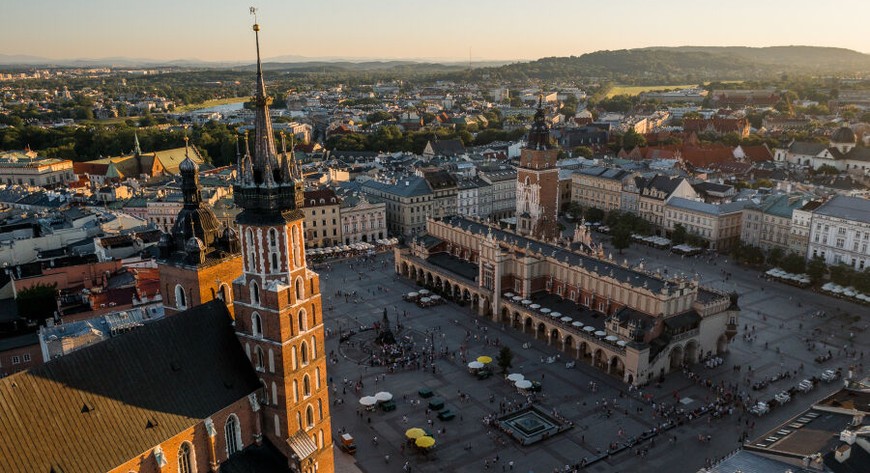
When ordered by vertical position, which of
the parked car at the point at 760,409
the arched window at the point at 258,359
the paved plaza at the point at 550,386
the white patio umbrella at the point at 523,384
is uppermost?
the arched window at the point at 258,359

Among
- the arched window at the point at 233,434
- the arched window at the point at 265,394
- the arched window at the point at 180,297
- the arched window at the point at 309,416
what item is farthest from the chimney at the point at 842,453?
the arched window at the point at 180,297

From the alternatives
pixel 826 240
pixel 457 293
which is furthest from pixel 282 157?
pixel 826 240

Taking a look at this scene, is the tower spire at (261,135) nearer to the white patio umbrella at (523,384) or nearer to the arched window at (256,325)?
the arched window at (256,325)

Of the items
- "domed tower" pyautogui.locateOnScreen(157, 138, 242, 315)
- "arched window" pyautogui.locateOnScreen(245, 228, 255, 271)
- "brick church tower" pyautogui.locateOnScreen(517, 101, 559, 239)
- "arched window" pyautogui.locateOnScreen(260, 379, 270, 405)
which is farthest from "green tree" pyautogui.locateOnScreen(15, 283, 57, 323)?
"brick church tower" pyautogui.locateOnScreen(517, 101, 559, 239)

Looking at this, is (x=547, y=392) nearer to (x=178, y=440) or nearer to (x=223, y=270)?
(x=223, y=270)

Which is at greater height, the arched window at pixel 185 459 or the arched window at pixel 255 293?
the arched window at pixel 255 293

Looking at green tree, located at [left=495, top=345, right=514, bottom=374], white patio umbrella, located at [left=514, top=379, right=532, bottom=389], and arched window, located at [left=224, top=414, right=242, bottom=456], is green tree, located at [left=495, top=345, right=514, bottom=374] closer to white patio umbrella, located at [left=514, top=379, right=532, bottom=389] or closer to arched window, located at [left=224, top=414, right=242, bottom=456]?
white patio umbrella, located at [left=514, top=379, right=532, bottom=389]
